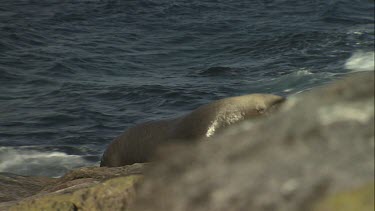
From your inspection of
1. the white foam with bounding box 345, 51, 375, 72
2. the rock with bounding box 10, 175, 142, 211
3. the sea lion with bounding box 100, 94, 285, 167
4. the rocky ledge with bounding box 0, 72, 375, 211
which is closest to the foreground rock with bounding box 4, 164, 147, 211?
the rock with bounding box 10, 175, 142, 211

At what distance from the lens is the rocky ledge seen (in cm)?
158

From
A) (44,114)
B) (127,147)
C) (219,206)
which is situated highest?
(219,206)

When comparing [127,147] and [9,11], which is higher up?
[127,147]

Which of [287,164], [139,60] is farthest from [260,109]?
[139,60]

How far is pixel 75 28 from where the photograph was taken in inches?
1039

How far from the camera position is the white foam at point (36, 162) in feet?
40.1

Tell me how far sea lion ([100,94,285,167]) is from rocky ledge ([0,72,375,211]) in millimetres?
6715

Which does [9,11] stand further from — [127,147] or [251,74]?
[127,147]

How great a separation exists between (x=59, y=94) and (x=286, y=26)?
11148 mm

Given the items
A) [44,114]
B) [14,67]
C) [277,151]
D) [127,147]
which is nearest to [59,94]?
[44,114]

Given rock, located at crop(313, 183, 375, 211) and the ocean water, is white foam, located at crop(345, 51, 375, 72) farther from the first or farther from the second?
rock, located at crop(313, 183, 375, 211)

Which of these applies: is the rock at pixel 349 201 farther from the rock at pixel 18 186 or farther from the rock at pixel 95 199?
the rock at pixel 18 186

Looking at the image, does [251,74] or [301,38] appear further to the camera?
[301,38]

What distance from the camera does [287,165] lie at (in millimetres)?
1659
